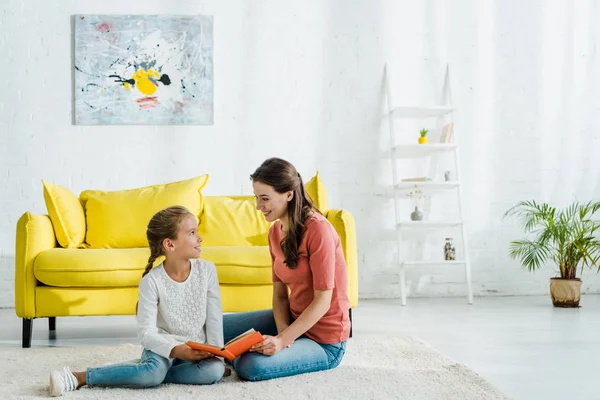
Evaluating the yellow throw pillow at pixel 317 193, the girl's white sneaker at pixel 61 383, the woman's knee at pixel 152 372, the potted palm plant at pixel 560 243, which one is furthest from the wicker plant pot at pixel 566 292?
the girl's white sneaker at pixel 61 383

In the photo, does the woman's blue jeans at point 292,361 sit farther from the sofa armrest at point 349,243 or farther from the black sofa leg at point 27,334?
the black sofa leg at point 27,334

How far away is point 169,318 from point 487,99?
3.68 metres

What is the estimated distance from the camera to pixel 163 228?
2.28 m

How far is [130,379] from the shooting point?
2.11 metres

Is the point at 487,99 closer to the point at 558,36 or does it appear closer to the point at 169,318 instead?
the point at 558,36

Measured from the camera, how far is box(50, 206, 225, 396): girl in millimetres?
2109

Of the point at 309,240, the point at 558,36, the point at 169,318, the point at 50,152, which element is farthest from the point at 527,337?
the point at 50,152

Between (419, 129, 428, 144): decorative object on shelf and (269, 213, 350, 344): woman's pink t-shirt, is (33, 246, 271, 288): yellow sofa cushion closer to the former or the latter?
(269, 213, 350, 344): woman's pink t-shirt

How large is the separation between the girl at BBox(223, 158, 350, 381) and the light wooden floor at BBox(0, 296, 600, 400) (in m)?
0.60

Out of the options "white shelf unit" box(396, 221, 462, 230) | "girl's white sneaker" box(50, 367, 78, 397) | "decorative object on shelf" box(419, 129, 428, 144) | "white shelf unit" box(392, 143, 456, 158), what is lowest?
"girl's white sneaker" box(50, 367, 78, 397)

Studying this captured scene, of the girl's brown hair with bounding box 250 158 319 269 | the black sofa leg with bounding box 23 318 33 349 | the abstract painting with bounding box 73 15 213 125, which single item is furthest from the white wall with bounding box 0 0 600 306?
the girl's brown hair with bounding box 250 158 319 269

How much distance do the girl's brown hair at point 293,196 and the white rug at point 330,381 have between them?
41cm

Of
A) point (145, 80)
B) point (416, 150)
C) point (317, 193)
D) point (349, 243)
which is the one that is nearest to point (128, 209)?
point (317, 193)

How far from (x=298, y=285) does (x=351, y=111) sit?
2949mm
